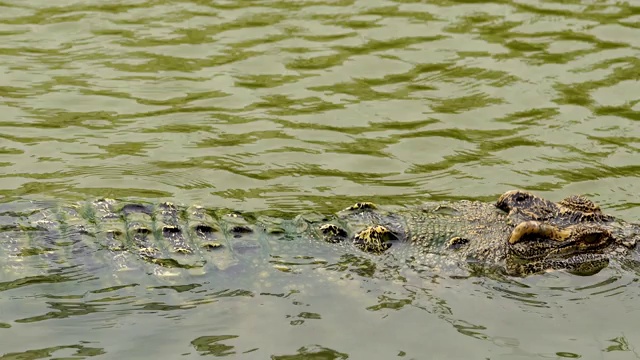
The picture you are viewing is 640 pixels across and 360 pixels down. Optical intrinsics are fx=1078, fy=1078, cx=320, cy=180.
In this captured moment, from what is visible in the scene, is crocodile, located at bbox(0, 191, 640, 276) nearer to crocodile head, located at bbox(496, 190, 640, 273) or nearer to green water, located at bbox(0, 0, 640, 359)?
crocodile head, located at bbox(496, 190, 640, 273)

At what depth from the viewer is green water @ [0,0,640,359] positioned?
6.61 metres

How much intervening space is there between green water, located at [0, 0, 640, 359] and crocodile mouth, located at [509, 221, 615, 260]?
0.19 m

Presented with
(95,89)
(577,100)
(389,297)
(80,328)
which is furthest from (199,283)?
(577,100)

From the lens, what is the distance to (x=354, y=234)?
7.23 meters

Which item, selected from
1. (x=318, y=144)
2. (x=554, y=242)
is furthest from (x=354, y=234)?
(x=318, y=144)

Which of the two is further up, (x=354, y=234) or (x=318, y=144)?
(x=318, y=144)

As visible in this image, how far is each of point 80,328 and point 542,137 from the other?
4560 mm

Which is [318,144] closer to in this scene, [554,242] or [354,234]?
[354,234]

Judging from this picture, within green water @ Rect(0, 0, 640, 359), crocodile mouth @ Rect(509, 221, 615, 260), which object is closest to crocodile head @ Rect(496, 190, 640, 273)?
crocodile mouth @ Rect(509, 221, 615, 260)

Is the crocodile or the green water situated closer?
the green water

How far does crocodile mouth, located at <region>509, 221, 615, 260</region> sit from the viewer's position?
277 inches

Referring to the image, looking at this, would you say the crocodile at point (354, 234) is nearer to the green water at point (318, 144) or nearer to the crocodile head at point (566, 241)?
the crocodile head at point (566, 241)

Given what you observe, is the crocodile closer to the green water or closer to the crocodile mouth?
the crocodile mouth

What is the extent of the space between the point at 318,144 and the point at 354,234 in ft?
6.87
